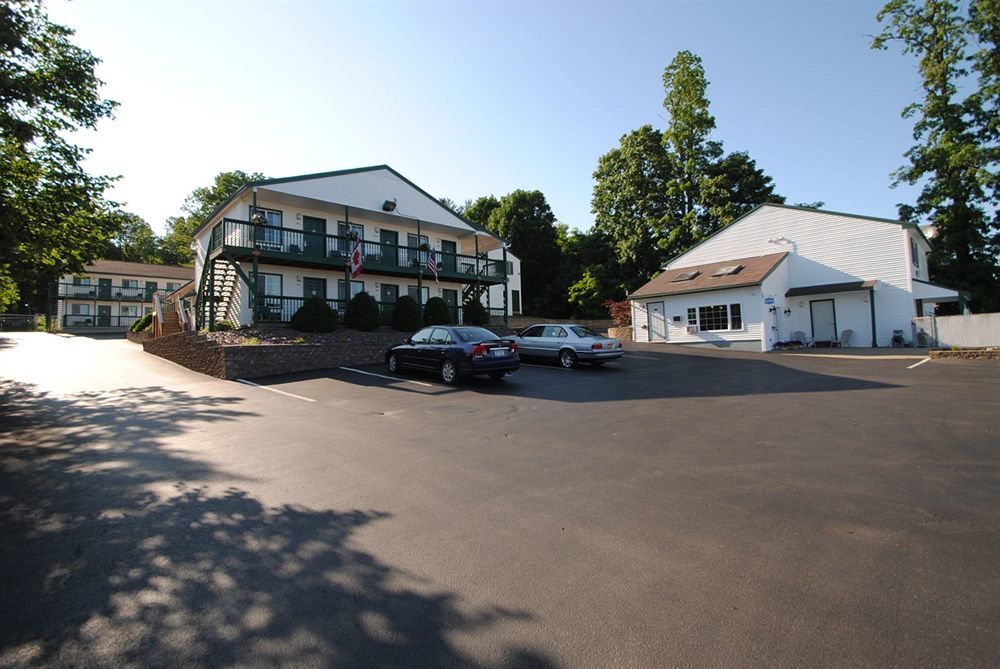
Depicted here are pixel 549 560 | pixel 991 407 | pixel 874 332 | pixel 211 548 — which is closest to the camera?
pixel 549 560

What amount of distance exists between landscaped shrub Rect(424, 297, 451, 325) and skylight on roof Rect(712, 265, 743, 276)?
15289 mm

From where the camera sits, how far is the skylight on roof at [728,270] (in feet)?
80.9

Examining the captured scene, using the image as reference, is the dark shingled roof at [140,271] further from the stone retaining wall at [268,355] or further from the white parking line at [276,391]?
the white parking line at [276,391]

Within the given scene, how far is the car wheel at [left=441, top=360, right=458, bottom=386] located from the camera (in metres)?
12.0

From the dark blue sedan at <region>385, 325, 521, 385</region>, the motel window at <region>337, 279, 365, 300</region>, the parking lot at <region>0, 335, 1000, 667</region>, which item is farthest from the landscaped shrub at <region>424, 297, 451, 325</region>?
the parking lot at <region>0, 335, 1000, 667</region>

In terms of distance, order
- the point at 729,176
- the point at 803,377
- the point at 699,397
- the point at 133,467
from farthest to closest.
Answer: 1. the point at 729,176
2. the point at 803,377
3. the point at 699,397
4. the point at 133,467

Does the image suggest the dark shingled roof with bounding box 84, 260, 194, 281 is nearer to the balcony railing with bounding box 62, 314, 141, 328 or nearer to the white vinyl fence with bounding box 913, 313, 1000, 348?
the balcony railing with bounding box 62, 314, 141, 328

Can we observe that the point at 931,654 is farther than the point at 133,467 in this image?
No

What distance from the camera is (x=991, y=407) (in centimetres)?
807

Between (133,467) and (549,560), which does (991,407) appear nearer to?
(549,560)

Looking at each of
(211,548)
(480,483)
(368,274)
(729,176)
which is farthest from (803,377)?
(729,176)

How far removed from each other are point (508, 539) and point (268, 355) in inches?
511

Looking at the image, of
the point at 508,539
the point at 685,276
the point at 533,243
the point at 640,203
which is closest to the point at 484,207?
the point at 533,243

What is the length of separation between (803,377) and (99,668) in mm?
14942
